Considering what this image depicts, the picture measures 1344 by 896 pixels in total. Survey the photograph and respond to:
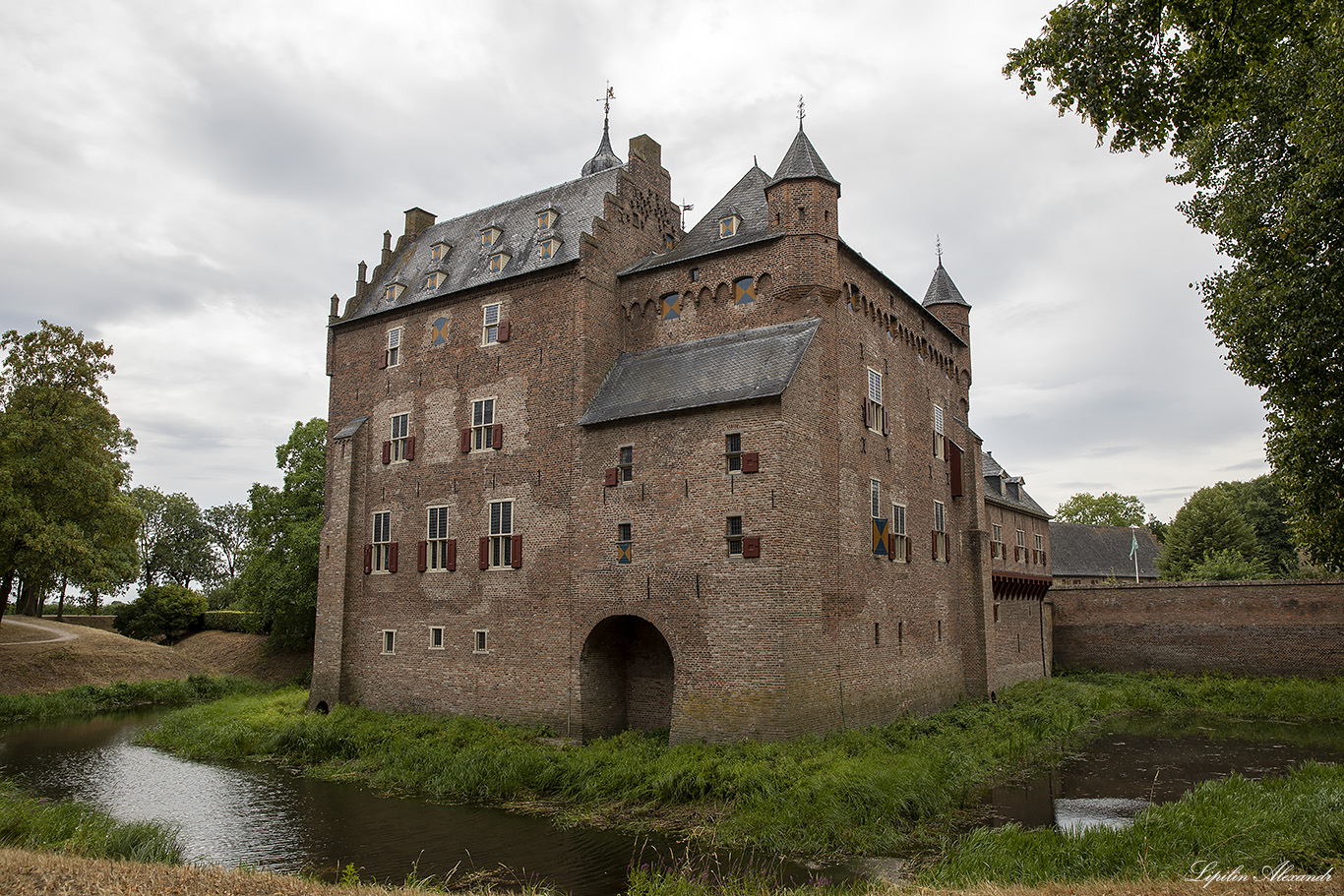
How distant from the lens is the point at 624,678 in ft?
62.3

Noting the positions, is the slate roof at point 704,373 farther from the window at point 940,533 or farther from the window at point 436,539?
the window at point 940,533

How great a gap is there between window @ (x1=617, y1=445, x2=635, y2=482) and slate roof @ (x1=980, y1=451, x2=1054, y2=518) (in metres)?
15.0

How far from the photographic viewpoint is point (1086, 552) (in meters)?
48.0

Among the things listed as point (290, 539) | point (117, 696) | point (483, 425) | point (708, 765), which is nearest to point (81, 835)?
point (708, 765)

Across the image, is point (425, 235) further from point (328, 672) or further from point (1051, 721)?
point (1051, 721)

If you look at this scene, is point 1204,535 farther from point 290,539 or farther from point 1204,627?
point 290,539

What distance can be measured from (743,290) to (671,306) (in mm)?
1975

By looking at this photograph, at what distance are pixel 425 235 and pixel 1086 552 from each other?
132 feet

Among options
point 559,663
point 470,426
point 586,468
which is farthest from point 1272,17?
point 470,426

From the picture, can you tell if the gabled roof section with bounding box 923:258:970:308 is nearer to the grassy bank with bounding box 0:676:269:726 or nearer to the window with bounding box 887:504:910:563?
the window with bounding box 887:504:910:563

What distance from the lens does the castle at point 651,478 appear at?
16484 mm

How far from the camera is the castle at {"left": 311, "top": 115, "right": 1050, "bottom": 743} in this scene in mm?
16484

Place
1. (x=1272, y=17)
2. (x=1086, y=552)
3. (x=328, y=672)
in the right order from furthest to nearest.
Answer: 1. (x=1086, y=552)
2. (x=328, y=672)
3. (x=1272, y=17)

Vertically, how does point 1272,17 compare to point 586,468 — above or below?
above
